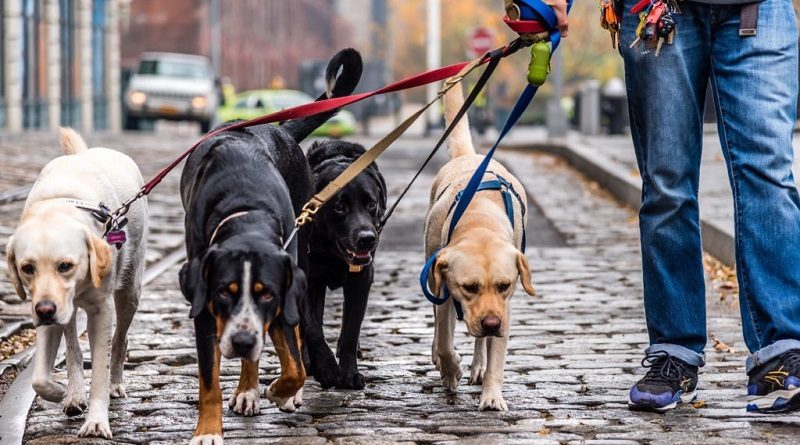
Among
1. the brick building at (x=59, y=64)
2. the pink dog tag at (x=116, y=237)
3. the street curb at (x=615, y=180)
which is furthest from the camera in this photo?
the brick building at (x=59, y=64)

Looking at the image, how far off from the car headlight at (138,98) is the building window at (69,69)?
190 centimetres

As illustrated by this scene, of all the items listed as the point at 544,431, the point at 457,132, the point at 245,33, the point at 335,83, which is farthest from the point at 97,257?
the point at 245,33

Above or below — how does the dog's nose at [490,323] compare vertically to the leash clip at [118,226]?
below

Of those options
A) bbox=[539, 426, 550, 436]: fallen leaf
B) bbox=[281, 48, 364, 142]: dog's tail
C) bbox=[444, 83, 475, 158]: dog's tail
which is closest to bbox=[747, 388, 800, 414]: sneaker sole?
bbox=[539, 426, 550, 436]: fallen leaf

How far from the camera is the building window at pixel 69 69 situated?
135 ft

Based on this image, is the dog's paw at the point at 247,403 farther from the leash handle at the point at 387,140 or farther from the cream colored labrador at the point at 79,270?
the leash handle at the point at 387,140

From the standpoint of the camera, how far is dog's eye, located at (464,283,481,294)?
213 inches

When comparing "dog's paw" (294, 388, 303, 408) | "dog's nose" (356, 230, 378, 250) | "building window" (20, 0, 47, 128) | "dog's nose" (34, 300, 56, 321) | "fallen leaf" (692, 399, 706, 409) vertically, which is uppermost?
"dog's nose" (34, 300, 56, 321)

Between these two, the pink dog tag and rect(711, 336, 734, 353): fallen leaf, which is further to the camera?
rect(711, 336, 734, 353): fallen leaf

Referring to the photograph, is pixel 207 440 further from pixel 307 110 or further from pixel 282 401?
pixel 307 110

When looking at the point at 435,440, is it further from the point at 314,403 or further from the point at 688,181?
the point at 688,181

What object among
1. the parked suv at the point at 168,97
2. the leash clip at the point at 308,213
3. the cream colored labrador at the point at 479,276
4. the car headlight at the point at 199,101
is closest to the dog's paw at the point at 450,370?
the cream colored labrador at the point at 479,276

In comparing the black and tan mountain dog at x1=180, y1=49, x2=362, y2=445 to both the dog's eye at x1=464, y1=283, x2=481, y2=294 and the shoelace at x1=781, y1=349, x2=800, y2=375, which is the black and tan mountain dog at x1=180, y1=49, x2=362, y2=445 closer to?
the dog's eye at x1=464, y1=283, x2=481, y2=294

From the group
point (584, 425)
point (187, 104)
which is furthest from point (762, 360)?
point (187, 104)
